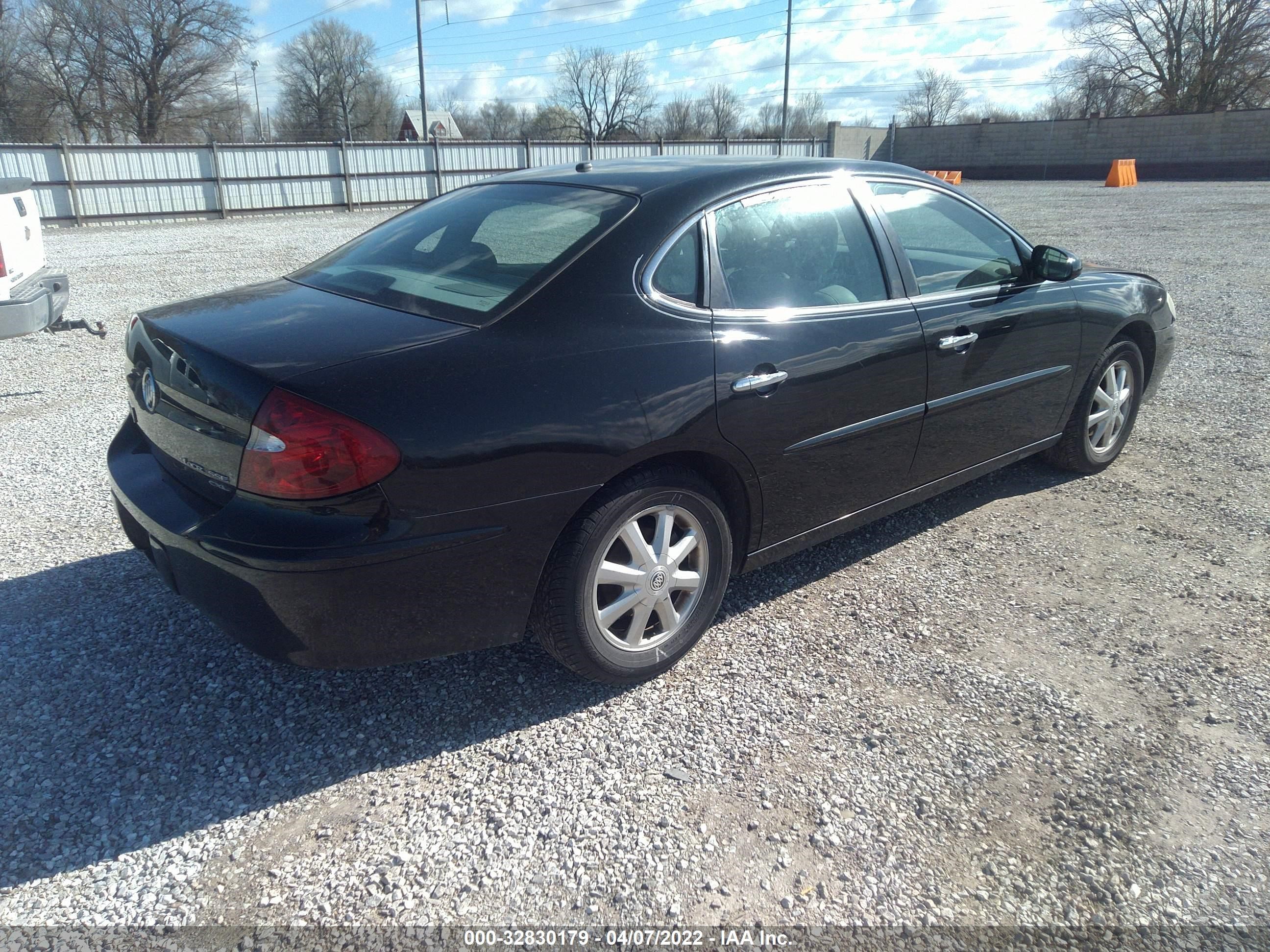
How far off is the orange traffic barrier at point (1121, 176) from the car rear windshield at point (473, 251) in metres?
34.1

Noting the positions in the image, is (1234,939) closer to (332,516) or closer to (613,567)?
(613,567)

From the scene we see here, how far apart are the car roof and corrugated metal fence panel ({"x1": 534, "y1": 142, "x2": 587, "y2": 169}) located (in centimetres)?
2644

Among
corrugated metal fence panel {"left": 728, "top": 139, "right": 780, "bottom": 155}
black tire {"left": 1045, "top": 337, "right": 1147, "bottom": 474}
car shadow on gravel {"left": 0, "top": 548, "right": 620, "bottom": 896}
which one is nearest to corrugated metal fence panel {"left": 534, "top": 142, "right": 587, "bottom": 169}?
corrugated metal fence panel {"left": 728, "top": 139, "right": 780, "bottom": 155}

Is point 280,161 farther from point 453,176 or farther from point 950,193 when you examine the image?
point 950,193

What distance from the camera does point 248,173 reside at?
78.2 feet

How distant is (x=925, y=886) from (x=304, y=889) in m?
1.52

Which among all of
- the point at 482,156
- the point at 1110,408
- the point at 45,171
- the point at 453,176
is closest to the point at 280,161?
the point at 453,176

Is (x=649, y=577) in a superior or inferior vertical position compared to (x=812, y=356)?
inferior

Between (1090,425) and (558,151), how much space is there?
28100 mm

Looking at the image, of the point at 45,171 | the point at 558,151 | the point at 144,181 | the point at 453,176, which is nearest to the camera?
the point at 45,171

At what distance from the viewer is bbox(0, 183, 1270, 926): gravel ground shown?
216 cm

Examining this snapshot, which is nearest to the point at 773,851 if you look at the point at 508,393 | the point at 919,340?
the point at 508,393

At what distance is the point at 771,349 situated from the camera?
3010 mm

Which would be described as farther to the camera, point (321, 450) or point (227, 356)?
point (227, 356)
